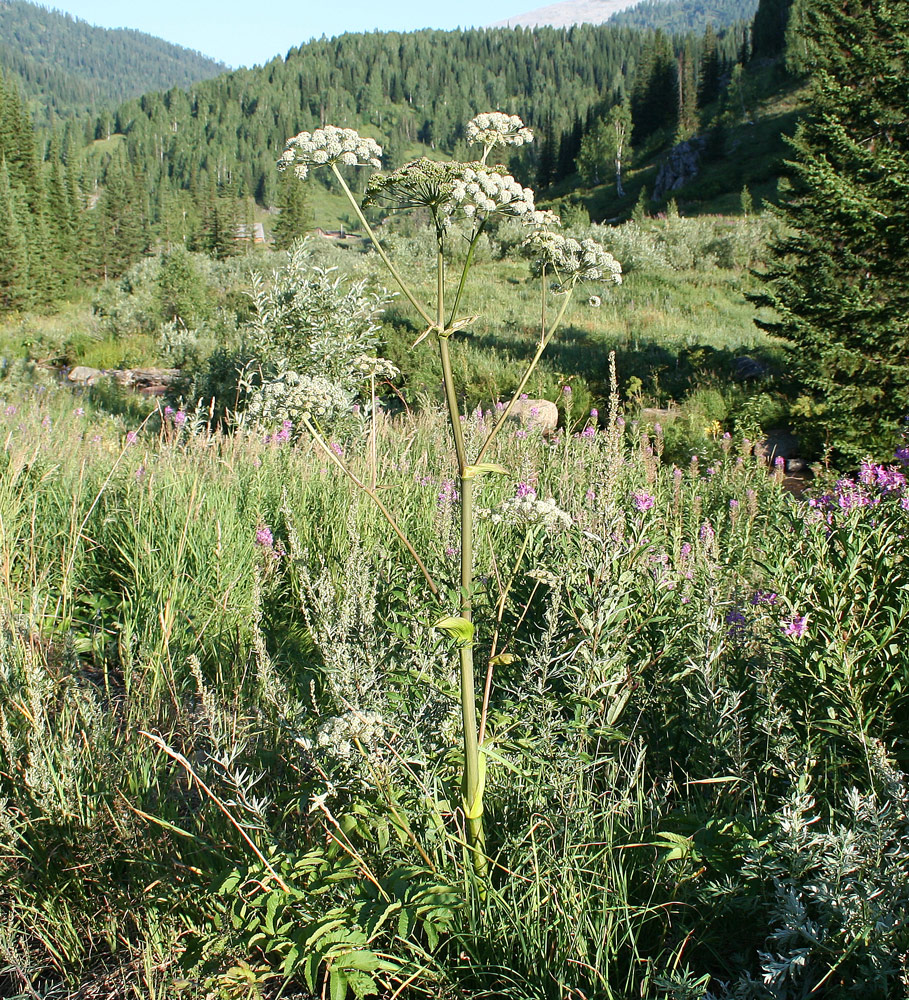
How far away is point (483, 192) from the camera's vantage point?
1.73 m

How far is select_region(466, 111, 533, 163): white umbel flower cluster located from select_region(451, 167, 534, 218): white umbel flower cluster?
0.90 ft

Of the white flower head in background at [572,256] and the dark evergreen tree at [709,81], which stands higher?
the dark evergreen tree at [709,81]

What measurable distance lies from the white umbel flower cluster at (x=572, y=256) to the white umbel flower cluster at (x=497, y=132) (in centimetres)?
28

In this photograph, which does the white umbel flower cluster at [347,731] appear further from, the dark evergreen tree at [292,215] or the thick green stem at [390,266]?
the dark evergreen tree at [292,215]

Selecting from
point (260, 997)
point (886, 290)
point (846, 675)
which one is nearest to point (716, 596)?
point (846, 675)

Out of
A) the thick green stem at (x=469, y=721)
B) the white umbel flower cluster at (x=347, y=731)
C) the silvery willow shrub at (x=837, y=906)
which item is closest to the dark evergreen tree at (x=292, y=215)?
the thick green stem at (x=469, y=721)

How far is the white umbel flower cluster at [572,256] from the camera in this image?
82.3 inches

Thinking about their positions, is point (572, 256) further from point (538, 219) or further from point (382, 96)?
point (382, 96)

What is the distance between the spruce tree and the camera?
8094mm

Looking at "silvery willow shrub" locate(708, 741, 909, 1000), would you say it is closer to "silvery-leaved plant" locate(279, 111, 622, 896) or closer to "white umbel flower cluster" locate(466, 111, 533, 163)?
"silvery-leaved plant" locate(279, 111, 622, 896)

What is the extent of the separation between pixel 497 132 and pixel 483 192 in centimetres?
46

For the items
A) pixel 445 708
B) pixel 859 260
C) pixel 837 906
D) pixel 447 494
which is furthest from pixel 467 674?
pixel 859 260

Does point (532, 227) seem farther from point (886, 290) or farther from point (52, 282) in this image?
point (52, 282)

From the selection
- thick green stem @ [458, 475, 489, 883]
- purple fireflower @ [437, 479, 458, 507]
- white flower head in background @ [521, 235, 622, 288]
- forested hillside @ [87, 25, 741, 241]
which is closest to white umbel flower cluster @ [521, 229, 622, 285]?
white flower head in background @ [521, 235, 622, 288]
